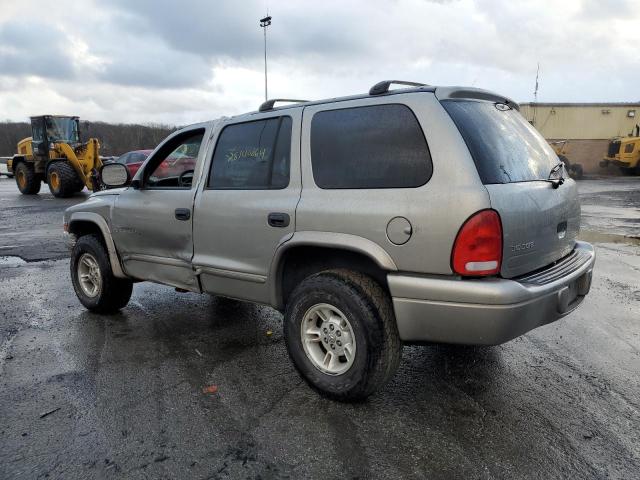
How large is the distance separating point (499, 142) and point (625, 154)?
3016 cm

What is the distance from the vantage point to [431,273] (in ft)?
8.59

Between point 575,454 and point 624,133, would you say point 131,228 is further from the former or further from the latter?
point 624,133

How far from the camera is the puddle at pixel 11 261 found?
6.96m

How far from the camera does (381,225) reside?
107 inches

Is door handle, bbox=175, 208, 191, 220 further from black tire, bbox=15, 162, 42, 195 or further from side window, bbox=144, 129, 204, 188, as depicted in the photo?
black tire, bbox=15, 162, 42, 195

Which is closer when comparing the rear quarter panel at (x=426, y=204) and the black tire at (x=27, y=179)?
the rear quarter panel at (x=426, y=204)

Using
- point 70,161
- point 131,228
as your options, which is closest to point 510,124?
point 131,228

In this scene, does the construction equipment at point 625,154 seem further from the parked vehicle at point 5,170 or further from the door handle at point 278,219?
the parked vehicle at point 5,170

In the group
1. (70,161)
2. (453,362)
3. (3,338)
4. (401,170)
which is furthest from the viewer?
(70,161)

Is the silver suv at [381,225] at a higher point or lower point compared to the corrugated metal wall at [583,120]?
lower

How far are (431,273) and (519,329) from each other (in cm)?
54

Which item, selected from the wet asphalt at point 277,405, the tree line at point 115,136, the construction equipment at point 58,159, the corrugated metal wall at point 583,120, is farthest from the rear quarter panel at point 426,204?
the tree line at point 115,136

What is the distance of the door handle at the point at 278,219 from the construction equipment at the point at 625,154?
3065 cm

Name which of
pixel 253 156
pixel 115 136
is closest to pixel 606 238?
pixel 253 156
